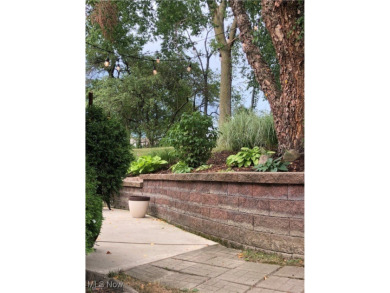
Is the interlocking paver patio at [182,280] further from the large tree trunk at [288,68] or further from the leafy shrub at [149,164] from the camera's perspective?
the leafy shrub at [149,164]

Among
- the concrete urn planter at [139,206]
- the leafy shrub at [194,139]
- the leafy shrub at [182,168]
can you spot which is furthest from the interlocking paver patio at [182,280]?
the concrete urn planter at [139,206]

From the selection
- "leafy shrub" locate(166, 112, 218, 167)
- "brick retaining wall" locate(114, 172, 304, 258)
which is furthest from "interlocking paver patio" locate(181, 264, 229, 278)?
"leafy shrub" locate(166, 112, 218, 167)

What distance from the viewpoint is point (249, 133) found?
5.05 metres

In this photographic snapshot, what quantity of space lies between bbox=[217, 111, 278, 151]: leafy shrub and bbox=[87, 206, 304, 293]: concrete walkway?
5.59 feet

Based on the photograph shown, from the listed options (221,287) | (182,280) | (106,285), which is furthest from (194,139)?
(106,285)

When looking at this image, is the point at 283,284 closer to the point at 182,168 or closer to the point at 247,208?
the point at 247,208

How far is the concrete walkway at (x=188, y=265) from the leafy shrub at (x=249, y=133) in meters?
1.70

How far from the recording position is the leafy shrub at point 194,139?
15.9 feet

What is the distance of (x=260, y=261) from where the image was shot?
291 centimetres

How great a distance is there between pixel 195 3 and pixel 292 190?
706 cm

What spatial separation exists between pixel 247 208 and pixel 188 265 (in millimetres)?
781

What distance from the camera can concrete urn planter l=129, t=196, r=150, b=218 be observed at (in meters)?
5.11
